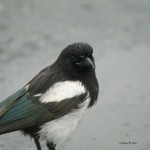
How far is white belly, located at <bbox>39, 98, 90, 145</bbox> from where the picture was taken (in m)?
6.48

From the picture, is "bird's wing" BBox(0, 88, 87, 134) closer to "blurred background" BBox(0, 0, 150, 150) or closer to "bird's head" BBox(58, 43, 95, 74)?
"bird's head" BBox(58, 43, 95, 74)

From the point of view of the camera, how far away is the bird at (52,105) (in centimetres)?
644

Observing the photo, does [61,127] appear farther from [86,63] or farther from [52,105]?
[86,63]

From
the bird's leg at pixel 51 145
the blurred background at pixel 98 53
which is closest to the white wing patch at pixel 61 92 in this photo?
the bird's leg at pixel 51 145

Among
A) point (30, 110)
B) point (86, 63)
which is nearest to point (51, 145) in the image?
point (30, 110)

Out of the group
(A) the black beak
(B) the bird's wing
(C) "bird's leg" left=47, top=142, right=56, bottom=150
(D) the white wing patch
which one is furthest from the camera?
(C) "bird's leg" left=47, top=142, right=56, bottom=150

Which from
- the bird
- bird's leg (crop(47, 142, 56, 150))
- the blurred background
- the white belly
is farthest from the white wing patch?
the blurred background

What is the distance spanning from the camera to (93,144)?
7.13 metres

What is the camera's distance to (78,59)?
670 centimetres

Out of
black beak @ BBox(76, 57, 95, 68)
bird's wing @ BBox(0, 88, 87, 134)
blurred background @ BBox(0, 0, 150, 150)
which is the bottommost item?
blurred background @ BBox(0, 0, 150, 150)

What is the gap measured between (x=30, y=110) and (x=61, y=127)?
0.31m

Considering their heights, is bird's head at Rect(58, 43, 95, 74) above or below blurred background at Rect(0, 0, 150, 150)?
above

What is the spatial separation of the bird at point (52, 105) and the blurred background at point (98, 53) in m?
0.62

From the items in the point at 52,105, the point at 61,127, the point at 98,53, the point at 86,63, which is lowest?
the point at 98,53
